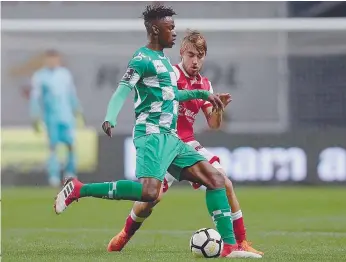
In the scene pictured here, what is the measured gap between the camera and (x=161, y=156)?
25.8 ft

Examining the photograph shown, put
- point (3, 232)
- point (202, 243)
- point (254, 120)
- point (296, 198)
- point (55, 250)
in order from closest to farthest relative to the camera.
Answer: point (202, 243) < point (55, 250) < point (3, 232) < point (296, 198) < point (254, 120)

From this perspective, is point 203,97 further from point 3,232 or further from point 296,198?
point 296,198

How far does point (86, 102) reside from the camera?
76.1 feet

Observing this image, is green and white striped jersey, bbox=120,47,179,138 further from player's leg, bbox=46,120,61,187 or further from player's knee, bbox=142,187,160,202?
player's leg, bbox=46,120,61,187

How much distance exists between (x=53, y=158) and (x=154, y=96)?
42.1ft

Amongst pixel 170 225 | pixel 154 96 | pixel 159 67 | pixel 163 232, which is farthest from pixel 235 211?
pixel 170 225

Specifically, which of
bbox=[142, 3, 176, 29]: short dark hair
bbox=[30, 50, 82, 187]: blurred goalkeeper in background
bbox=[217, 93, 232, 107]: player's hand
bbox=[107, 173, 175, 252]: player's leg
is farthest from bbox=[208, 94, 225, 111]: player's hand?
bbox=[30, 50, 82, 187]: blurred goalkeeper in background

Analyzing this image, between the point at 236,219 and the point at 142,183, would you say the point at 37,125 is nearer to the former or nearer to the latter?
the point at 236,219

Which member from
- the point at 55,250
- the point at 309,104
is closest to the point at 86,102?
the point at 309,104

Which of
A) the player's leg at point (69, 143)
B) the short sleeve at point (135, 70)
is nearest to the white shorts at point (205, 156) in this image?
the short sleeve at point (135, 70)

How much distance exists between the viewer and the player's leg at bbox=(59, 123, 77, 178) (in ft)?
66.5

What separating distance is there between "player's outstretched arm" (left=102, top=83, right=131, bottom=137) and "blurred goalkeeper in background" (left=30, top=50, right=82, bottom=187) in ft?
44.5

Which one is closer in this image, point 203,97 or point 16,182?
point 203,97

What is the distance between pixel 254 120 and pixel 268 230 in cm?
1118
